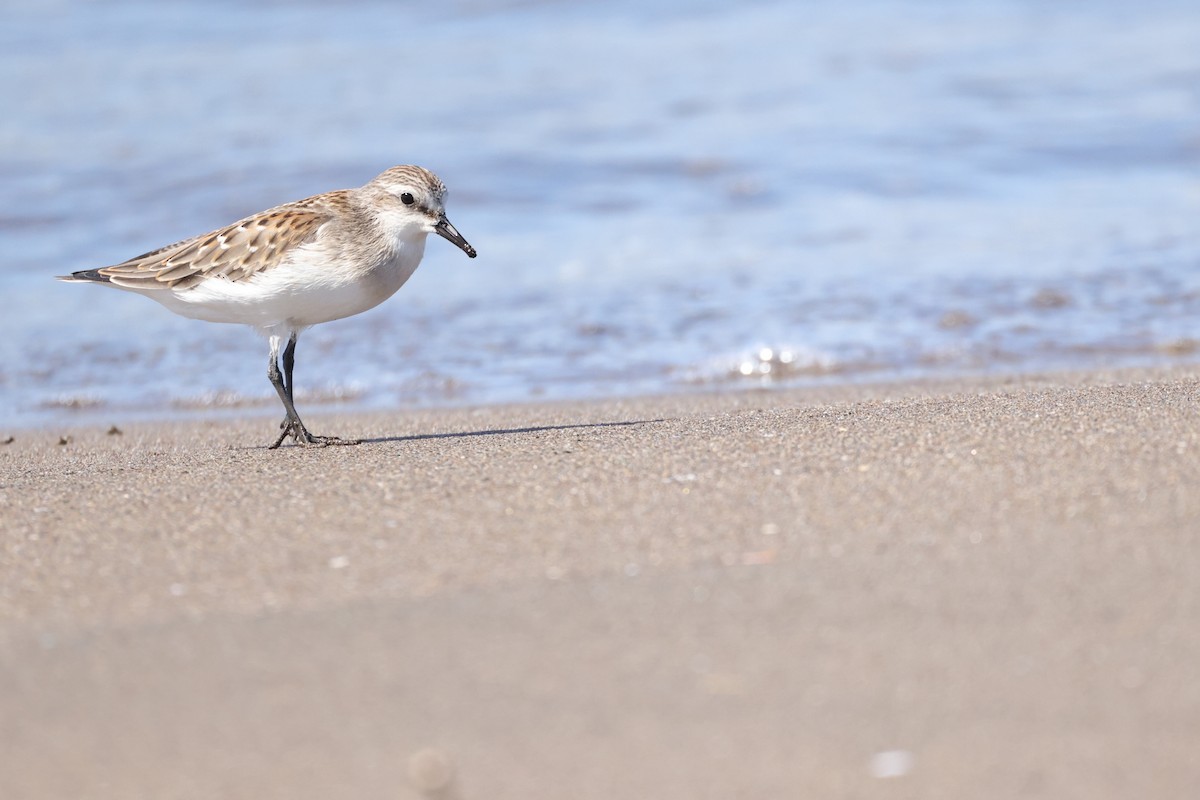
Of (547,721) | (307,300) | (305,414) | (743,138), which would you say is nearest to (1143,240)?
(743,138)

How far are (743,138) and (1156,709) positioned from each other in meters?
11.3

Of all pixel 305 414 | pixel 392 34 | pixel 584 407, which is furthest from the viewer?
pixel 392 34

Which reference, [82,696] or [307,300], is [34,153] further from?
[82,696]

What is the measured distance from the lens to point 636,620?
3.59 m

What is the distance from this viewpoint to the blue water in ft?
28.5

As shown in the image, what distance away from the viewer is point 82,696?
131 inches

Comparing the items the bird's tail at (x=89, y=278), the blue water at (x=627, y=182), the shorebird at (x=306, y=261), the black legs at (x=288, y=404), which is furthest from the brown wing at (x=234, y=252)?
the blue water at (x=627, y=182)

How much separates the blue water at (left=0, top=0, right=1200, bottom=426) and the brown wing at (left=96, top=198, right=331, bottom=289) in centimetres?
185

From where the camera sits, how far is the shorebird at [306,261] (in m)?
6.02

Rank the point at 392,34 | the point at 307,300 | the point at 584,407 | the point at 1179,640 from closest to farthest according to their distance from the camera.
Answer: the point at 1179,640 → the point at 307,300 → the point at 584,407 → the point at 392,34

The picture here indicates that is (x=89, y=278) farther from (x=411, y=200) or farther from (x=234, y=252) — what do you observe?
(x=411, y=200)

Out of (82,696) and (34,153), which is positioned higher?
(34,153)

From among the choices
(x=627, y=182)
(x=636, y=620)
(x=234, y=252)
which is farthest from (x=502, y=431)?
(x=627, y=182)

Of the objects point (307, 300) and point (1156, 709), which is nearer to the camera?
point (1156, 709)
